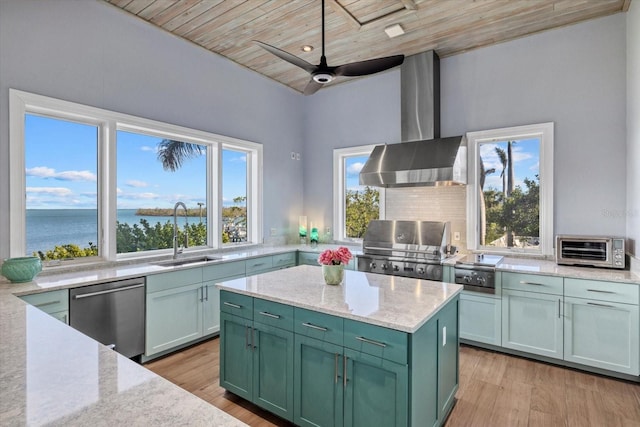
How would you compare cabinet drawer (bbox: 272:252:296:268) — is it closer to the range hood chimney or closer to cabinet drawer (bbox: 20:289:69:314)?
the range hood chimney

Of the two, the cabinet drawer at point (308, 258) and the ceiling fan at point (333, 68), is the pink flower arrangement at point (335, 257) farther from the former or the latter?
the cabinet drawer at point (308, 258)

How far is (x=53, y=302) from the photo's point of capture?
2.41 m

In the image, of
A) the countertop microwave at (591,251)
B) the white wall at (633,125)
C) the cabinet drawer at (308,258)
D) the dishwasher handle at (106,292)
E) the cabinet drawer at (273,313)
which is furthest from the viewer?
the cabinet drawer at (308,258)

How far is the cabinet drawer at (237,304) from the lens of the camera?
2.25m

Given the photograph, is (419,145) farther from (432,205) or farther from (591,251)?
(591,251)

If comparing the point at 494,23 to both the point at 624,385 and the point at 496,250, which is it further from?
the point at 624,385

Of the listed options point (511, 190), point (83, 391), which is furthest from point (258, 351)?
point (511, 190)

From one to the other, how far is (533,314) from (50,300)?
3869 millimetres

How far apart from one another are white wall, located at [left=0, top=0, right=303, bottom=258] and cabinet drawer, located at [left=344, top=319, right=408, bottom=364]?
8.88 ft

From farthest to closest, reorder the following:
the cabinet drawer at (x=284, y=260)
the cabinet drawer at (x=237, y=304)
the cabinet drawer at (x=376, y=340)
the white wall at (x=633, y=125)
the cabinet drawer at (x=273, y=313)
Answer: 1. the cabinet drawer at (x=284, y=260)
2. the white wall at (x=633, y=125)
3. the cabinet drawer at (x=237, y=304)
4. the cabinet drawer at (x=273, y=313)
5. the cabinet drawer at (x=376, y=340)

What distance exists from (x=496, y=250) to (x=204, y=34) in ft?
13.0

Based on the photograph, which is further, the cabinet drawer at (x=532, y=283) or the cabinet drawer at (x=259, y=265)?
the cabinet drawer at (x=259, y=265)

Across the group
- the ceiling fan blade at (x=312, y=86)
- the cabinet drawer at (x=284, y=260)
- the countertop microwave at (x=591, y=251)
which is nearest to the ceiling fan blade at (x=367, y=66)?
the ceiling fan blade at (x=312, y=86)

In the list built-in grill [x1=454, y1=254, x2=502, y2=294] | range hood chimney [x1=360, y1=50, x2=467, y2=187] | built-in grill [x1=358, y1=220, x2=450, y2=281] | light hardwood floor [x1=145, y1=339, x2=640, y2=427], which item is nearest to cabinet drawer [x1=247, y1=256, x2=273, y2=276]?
light hardwood floor [x1=145, y1=339, x2=640, y2=427]
